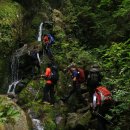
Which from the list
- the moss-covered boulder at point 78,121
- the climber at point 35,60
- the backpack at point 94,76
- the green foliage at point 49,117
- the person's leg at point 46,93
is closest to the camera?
the backpack at point 94,76

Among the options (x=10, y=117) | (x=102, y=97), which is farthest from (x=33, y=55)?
(x=10, y=117)

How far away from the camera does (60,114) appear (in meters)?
12.6

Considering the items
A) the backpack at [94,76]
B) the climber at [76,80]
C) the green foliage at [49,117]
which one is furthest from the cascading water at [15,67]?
the backpack at [94,76]

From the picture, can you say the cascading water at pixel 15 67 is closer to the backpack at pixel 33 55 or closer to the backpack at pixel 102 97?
the backpack at pixel 33 55

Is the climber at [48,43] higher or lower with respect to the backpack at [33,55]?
higher

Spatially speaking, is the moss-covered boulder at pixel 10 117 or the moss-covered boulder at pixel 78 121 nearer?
the moss-covered boulder at pixel 10 117

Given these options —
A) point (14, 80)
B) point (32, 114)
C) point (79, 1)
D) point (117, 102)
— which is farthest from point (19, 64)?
point (79, 1)

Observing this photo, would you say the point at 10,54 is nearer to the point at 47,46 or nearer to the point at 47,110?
the point at 47,46

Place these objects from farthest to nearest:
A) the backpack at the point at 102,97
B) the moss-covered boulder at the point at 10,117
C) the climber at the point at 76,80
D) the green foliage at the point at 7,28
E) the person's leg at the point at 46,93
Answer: the green foliage at the point at 7,28 → the person's leg at the point at 46,93 → the climber at the point at 76,80 → the backpack at the point at 102,97 → the moss-covered boulder at the point at 10,117

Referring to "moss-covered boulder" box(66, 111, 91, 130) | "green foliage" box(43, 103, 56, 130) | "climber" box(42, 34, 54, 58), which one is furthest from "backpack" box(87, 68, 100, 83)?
"climber" box(42, 34, 54, 58)

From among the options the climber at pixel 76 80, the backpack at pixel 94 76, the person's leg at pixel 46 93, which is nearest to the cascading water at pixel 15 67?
the person's leg at pixel 46 93

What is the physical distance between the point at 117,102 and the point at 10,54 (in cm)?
829

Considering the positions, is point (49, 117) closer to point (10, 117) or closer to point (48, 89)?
point (48, 89)

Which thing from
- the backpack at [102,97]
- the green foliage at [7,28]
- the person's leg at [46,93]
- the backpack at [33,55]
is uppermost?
the green foliage at [7,28]
